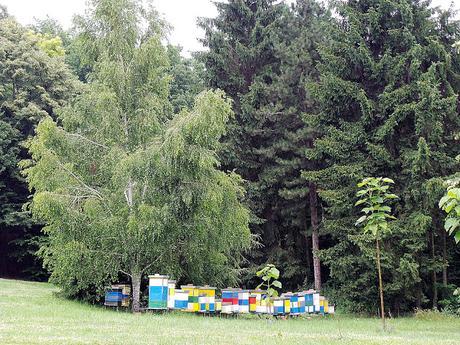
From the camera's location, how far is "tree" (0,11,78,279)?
101ft

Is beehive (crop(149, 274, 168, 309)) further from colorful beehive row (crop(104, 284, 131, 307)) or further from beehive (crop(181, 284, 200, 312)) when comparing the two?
colorful beehive row (crop(104, 284, 131, 307))

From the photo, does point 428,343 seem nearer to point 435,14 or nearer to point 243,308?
point 243,308

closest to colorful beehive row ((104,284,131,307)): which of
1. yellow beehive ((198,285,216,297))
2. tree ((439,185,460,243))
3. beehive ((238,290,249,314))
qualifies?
yellow beehive ((198,285,216,297))

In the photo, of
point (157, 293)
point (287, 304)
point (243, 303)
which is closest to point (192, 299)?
point (157, 293)

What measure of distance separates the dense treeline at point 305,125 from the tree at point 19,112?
13 cm

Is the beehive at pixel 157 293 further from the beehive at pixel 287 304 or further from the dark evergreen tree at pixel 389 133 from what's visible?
the dark evergreen tree at pixel 389 133

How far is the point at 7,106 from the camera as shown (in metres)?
31.5

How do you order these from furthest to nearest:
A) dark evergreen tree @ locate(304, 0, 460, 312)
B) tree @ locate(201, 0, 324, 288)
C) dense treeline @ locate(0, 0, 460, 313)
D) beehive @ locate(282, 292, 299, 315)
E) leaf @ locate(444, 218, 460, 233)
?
tree @ locate(201, 0, 324, 288) < dark evergreen tree @ locate(304, 0, 460, 312) < dense treeline @ locate(0, 0, 460, 313) < beehive @ locate(282, 292, 299, 315) < leaf @ locate(444, 218, 460, 233)

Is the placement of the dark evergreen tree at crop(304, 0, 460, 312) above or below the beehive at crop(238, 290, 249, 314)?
above

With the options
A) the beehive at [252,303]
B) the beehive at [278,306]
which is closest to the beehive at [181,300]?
the beehive at [252,303]

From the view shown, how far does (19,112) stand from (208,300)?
66.7 feet

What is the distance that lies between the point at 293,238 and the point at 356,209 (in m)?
6.16

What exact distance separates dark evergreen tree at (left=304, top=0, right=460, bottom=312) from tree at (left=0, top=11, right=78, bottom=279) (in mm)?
17137

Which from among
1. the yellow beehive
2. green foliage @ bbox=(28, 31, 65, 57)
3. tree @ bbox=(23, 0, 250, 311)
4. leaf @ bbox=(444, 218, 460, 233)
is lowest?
the yellow beehive
